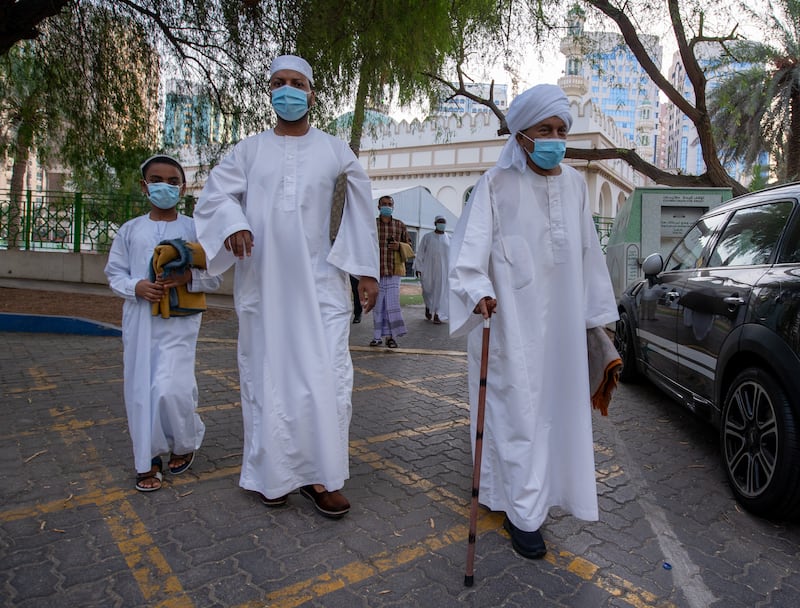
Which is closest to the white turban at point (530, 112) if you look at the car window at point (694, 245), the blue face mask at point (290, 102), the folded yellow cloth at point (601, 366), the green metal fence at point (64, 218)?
the folded yellow cloth at point (601, 366)

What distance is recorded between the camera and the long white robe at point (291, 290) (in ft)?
10.4

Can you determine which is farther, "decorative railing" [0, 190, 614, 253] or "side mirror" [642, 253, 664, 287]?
"decorative railing" [0, 190, 614, 253]

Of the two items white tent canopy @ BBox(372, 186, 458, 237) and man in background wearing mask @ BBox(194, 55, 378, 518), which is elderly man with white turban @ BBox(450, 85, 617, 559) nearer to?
man in background wearing mask @ BBox(194, 55, 378, 518)

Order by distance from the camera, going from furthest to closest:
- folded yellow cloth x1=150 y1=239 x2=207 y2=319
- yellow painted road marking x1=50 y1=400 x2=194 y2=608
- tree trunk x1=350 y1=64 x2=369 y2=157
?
tree trunk x1=350 y1=64 x2=369 y2=157, folded yellow cloth x1=150 y1=239 x2=207 y2=319, yellow painted road marking x1=50 y1=400 x2=194 y2=608

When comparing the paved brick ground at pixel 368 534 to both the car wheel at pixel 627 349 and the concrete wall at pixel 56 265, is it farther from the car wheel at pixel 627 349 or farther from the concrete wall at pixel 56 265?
the concrete wall at pixel 56 265

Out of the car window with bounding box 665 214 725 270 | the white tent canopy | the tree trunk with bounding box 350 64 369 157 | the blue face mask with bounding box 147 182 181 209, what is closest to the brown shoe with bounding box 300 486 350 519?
the blue face mask with bounding box 147 182 181 209

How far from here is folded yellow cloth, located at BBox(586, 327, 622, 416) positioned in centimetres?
308

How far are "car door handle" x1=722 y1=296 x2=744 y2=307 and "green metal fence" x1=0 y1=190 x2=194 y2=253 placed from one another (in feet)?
38.5

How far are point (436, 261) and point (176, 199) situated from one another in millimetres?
8221

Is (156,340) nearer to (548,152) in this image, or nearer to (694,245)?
(548,152)

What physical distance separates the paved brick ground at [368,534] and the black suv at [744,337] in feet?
1.04

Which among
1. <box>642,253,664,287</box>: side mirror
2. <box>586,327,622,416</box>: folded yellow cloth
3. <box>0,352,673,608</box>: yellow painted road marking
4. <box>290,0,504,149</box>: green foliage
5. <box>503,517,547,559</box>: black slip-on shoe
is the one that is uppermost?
<box>290,0,504,149</box>: green foliage

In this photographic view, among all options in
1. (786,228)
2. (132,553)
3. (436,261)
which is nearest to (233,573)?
(132,553)

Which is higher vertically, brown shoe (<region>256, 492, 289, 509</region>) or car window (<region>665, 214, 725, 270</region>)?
car window (<region>665, 214, 725, 270</region>)
